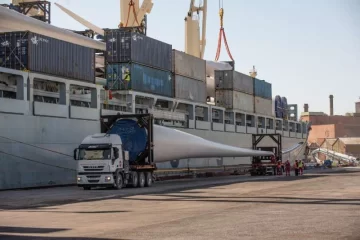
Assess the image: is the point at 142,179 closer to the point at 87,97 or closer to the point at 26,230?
the point at 87,97

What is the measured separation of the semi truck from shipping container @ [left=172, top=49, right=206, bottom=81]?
2043cm

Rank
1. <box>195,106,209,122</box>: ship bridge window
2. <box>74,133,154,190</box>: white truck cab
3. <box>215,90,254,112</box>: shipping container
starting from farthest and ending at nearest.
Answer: <box>215,90,254,112</box>: shipping container, <box>195,106,209,122</box>: ship bridge window, <box>74,133,154,190</box>: white truck cab

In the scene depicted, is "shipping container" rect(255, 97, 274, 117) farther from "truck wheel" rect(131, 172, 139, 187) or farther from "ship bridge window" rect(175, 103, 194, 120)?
"truck wheel" rect(131, 172, 139, 187)

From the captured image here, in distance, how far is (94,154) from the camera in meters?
33.6

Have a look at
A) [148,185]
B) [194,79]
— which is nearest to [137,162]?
[148,185]

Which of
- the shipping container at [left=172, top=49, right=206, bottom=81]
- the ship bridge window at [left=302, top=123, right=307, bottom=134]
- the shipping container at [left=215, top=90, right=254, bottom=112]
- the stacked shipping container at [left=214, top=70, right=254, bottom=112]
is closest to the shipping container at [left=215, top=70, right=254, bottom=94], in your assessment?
the stacked shipping container at [left=214, top=70, right=254, bottom=112]

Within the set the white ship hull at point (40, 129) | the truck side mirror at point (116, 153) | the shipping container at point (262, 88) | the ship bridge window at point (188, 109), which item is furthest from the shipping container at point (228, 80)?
the truck side mirror at point (116, 153)

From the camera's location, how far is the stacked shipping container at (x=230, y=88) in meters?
70.4

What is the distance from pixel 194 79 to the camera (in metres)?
62.9

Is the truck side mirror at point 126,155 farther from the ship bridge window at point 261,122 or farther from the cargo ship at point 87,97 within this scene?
the ship bridge window at point 261,122

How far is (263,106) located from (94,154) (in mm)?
52005

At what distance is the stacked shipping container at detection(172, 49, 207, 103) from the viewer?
58.1 meters

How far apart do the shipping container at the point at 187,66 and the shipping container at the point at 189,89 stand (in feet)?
1.72

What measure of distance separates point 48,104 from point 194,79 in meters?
25.1
